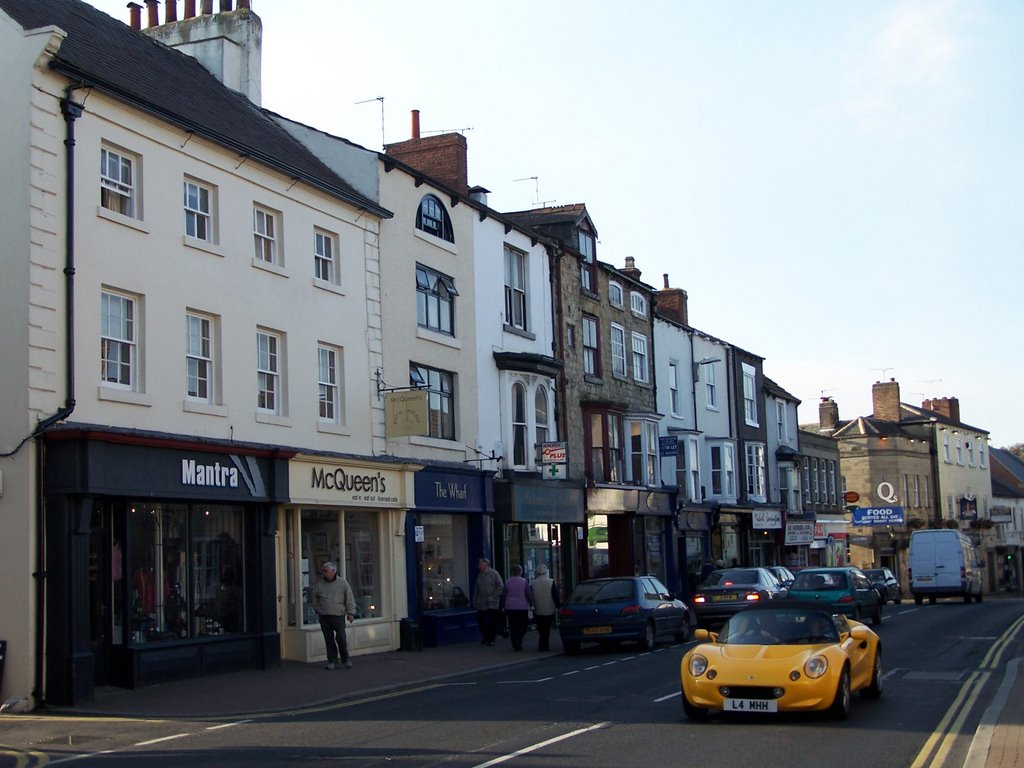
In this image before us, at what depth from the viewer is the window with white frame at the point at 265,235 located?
22250 mm

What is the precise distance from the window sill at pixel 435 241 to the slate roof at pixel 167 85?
64.9 inches

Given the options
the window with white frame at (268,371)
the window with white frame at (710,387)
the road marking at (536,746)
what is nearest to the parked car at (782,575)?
the window with white frame at (710,387)

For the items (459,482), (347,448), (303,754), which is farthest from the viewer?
(459,482)

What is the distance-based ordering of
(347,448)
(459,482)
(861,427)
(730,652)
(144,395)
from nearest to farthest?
(730,652) < (144,395) < (347,448) < (459,482) < (861,427)

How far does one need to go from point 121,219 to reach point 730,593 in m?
16.4

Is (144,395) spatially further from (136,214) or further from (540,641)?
(540,641)

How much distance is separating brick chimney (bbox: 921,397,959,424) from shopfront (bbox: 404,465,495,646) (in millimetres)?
57617

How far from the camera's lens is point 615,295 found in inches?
1505

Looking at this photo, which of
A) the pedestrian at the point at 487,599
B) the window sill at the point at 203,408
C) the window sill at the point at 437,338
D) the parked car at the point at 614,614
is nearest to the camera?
the window sill at the point at 203,408

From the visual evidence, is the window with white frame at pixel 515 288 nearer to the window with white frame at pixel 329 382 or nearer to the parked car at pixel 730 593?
the window with white frame at pixel 329 382

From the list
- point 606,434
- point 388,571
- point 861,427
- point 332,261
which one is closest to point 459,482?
point 388,571

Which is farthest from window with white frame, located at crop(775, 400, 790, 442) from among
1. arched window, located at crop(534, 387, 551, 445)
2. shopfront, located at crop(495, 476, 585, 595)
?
arched window, located at crop(534, 387, 551, 445)

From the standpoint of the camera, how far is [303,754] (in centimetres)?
1194

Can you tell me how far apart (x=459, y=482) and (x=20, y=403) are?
41.0ft
